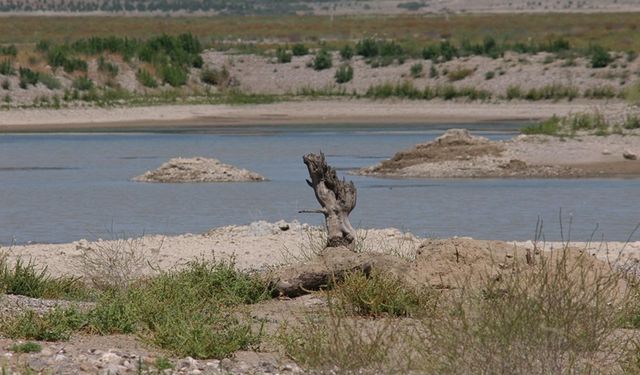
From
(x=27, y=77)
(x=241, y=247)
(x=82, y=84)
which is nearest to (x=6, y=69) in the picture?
(x=27, y=77)

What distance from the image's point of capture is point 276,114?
5303 centimetres

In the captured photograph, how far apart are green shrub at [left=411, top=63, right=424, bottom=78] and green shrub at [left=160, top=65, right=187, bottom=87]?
29.9 ft

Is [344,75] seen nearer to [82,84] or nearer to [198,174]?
[82,84]

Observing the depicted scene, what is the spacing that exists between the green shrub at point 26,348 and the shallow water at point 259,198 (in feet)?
33.1

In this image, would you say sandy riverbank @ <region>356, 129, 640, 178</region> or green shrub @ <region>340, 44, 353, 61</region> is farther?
green shrub @ <region>340, 44, 353, 61</region>

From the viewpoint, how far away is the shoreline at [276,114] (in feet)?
159

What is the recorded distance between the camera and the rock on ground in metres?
29.2

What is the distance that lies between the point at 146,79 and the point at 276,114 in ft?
24.8

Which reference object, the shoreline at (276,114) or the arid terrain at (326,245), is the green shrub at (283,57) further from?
the shoreline at (276,114)

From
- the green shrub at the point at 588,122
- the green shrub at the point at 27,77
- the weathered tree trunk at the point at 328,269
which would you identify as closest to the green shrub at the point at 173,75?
the green shrub at the point at 27,77

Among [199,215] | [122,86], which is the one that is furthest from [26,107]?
[199,215]

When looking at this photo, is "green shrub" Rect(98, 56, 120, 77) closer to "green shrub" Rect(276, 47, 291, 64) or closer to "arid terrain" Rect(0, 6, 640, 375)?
"arid terrain" Rect(0, 6, 640, 375)

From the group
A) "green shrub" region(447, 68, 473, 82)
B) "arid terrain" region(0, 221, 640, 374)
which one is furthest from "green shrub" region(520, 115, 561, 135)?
"green shrub" region(447, 68, 473, 82)

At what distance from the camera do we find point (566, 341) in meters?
8.46
